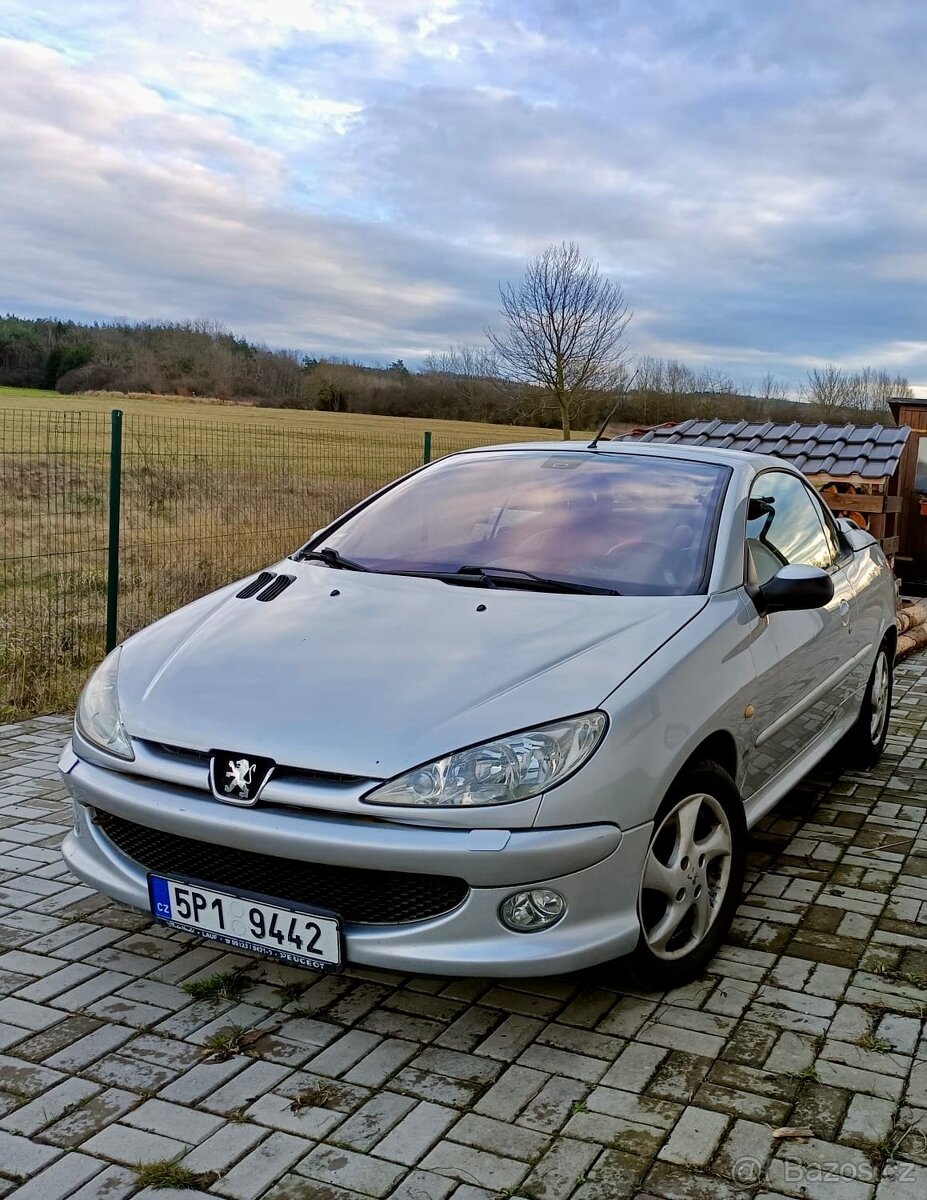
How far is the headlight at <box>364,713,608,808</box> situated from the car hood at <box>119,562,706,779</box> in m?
0.04

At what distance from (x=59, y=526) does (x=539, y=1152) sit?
795cm

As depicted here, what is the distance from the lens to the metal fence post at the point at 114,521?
23.1 feet

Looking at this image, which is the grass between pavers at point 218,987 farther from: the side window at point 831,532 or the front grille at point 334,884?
the side window at point 831,532

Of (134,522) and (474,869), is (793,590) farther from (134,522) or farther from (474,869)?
(134,522)

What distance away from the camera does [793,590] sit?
3523 mm

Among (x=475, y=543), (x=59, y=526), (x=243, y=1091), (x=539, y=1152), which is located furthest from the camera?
(x=59, y=526)

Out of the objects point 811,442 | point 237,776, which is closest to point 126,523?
point 237,776

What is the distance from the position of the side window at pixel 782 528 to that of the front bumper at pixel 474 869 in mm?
1510

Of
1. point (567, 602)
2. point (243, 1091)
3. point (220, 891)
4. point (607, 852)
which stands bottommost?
point (243, 1091)

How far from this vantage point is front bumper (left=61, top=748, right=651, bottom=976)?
253cm

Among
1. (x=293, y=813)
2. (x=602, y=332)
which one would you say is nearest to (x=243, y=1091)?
(x=293, y=813)

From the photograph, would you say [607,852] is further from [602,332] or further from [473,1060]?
[602,332]

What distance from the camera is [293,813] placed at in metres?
2.63

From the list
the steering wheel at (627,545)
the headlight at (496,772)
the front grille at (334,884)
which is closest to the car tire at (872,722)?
the steering wheel at (627,545)
